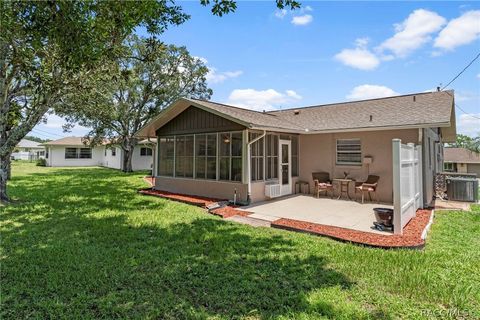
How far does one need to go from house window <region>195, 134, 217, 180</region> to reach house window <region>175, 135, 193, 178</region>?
42 centimetres

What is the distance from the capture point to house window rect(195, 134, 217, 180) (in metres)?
10.4

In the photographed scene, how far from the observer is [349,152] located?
1051cm

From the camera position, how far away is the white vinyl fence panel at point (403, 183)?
220 inches

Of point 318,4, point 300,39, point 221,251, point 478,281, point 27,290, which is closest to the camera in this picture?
point 27,290

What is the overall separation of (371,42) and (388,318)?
9.73 m

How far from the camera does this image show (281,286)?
3.61 m

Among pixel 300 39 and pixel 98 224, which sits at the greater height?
pixel 300 39

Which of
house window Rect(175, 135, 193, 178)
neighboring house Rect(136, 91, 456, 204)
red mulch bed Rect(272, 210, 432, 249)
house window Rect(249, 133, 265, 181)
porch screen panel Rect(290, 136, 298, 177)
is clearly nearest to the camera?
red mulch bed Rect(272, 210, 432, 249)

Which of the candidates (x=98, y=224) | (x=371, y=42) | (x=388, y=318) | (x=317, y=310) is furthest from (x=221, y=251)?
(x=371, y=42)

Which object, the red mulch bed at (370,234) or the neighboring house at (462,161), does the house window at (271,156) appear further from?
the neighboring house at (462,161)

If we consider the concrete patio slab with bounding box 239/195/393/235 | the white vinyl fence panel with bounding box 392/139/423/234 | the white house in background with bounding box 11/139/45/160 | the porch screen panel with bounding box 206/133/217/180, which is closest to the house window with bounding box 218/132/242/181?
the porch screen panel with bounding box 206/133/217/180

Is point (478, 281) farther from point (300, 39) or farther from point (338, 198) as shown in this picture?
point (300, 39)

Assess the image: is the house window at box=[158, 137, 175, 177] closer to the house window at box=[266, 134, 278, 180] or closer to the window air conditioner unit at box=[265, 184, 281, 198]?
the house window at box=[266, 134, 278, 180]

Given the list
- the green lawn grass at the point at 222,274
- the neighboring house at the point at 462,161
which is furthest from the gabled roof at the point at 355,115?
the neighboring house at the point at 462,161
